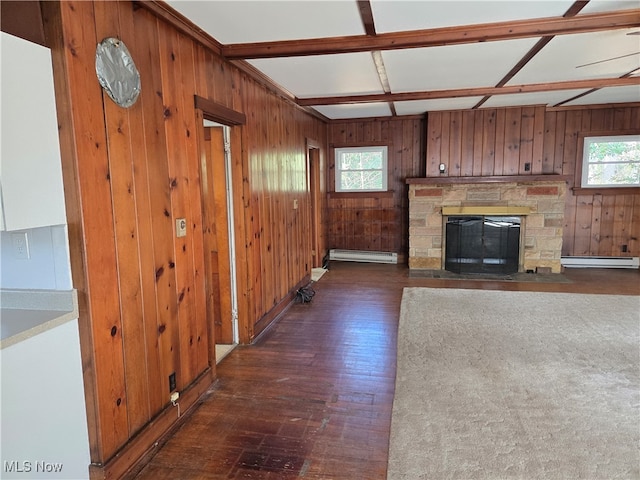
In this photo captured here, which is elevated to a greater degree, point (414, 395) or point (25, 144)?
point (25, 144)

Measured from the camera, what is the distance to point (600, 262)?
21.9 feet

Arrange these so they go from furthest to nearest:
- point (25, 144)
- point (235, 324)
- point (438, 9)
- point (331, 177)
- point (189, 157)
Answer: point (331, 177) < point (235, 324) < point (189, 157) < point (438, 9) < point (25, 144)

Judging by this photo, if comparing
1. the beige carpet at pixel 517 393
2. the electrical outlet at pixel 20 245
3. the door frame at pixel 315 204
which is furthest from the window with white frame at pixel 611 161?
the electrical outlet at pixel 20 245

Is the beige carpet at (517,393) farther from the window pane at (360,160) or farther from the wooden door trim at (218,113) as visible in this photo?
the window pane at (360,160)

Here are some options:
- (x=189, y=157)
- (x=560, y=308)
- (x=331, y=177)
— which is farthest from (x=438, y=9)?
(x=331, y=177)

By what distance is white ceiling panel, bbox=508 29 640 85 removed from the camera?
9.80 feet

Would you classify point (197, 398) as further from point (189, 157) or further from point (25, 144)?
point (25, 144)

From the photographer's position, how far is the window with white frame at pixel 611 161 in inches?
253

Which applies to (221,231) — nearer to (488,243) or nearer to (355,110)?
(355,110)

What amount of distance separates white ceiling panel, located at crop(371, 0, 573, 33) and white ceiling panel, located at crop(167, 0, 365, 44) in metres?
0.18

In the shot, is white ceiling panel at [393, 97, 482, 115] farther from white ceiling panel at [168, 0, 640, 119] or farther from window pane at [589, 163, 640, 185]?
window pane at [589, 163, 640, 185]

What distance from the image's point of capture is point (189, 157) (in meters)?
2.61

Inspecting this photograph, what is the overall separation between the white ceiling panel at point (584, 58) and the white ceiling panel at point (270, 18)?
1636mm

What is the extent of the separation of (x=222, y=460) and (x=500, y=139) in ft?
19.8
